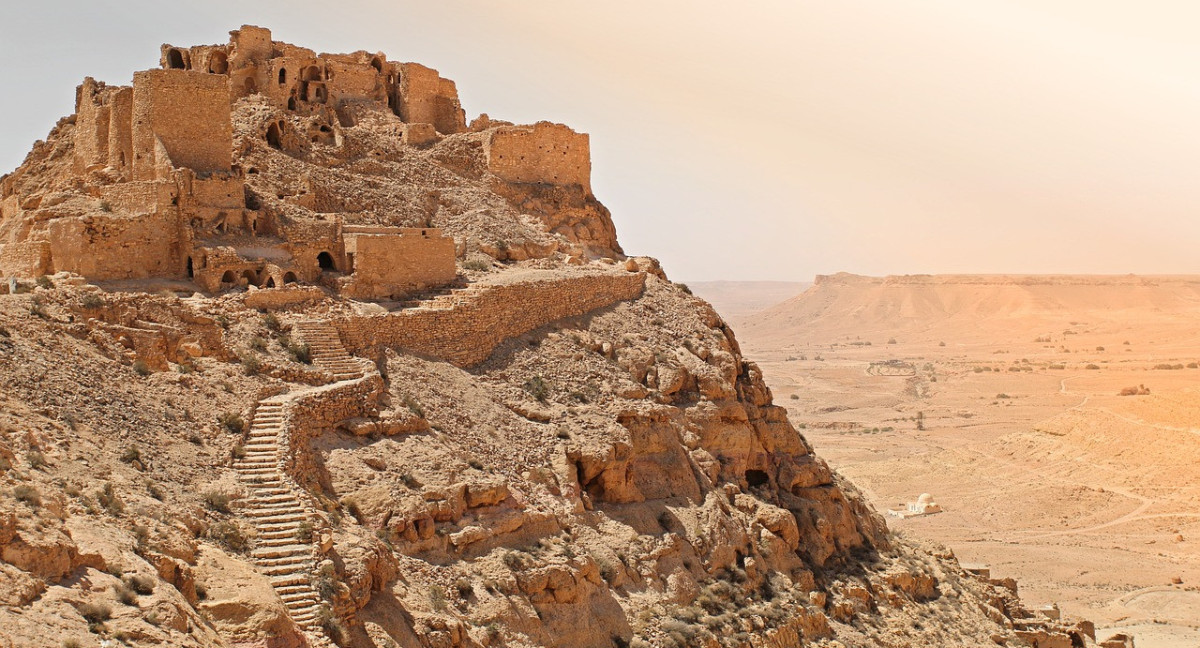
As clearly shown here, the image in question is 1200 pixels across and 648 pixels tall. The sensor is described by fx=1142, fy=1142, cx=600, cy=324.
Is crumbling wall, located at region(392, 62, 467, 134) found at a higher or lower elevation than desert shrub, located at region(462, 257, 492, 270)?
higher

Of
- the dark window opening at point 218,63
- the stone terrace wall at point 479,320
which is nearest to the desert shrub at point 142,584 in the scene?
the stone terrace wall at point 479,320

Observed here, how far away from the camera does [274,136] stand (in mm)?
28547

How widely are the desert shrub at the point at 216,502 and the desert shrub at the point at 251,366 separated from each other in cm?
457

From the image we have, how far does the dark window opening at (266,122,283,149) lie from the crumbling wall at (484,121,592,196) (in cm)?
634

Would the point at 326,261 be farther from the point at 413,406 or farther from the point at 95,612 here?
the point at 95,612

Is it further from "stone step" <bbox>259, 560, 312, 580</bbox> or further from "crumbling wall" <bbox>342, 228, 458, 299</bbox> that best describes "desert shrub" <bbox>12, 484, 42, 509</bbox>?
"crumbling wall" <bbox>342, 228, 458, 299</bbox>

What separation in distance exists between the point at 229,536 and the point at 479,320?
35.0 ft

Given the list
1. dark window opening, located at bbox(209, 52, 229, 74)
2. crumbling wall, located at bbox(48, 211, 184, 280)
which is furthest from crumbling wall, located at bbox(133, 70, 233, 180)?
dark window opening, located at bbox(209, 52, 229, 74)

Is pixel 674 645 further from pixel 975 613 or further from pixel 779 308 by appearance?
pixel 779 308

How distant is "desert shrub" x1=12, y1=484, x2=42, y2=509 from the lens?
1120 cm

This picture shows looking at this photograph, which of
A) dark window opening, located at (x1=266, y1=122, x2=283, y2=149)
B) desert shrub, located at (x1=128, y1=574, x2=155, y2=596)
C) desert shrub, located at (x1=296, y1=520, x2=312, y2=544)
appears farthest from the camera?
dark window opening, located at (x1=266, y1=122, x2=283, y2=149)

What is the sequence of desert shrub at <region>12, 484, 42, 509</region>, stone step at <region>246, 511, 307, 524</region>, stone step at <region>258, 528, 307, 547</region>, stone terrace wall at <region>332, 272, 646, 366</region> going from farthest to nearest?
stone terrace wall at <region>332, 272, 646, 366</region> < stone step at <region>246, 511, 307, 524</region> < stone step at <region>258, 528, 307, 547</region> < desert shrub at <region>12, 484, 42, 509</region>

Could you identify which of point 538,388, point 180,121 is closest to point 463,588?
point 538,388

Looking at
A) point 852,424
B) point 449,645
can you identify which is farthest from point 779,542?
point 852,424
